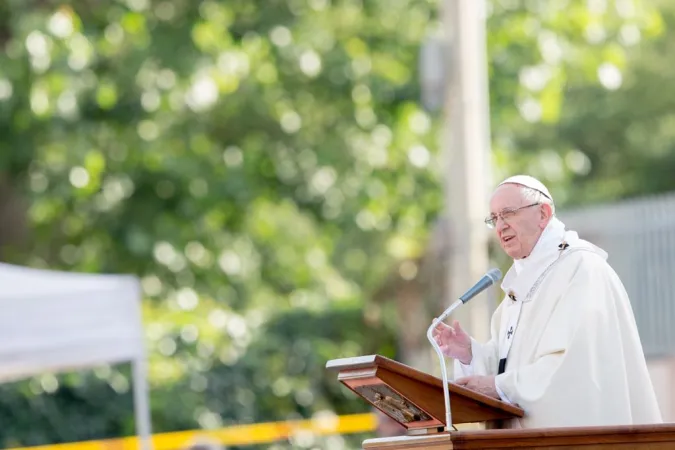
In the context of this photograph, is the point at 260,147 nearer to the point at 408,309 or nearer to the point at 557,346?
the point at 408,309

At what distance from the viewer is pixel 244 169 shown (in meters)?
15.2

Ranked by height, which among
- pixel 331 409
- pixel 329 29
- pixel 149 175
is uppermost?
pixel 329 29

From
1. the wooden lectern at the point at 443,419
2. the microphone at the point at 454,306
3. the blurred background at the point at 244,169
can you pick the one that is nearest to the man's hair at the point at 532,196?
the microphone at the point at 454,306

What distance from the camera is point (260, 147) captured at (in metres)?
15.4

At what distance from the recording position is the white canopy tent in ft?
35.1

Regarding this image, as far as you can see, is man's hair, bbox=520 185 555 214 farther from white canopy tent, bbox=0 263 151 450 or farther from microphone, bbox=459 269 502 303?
white canopy tent, bbox=0 263 151 450

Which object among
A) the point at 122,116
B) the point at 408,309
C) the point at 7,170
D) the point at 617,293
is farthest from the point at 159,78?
the point at 617,293

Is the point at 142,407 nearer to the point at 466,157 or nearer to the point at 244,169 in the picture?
the point at 466,157

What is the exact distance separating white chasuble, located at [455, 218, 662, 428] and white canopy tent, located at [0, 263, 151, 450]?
199 inches

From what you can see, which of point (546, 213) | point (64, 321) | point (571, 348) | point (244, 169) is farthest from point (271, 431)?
point (571, 348)

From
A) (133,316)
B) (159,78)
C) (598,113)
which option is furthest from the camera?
(598,113)

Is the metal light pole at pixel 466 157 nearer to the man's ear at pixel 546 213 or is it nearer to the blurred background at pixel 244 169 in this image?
the blurred background at pixel 244 169

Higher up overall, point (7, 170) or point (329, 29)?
point (329, 29)

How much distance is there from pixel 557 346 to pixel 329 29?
9870 mm
